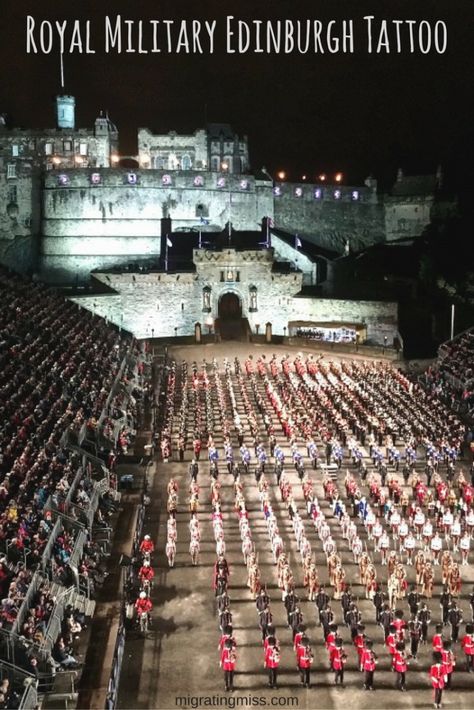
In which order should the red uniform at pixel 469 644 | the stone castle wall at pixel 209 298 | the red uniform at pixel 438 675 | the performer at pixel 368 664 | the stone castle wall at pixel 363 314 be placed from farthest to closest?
the stone castle wall at pixel 209 298
the stone castle wall at pixel 363 314
the red uniform at pixel 469 644
the performer at pixel 368 664
the red uniform at pixel 438 675

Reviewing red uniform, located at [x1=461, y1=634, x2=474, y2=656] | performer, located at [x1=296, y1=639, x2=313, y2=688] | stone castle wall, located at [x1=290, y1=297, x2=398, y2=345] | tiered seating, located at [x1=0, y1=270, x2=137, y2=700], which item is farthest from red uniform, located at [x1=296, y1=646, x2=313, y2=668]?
stone castle wall, located at [x1=290, y1=297, x2=398, y2=345]

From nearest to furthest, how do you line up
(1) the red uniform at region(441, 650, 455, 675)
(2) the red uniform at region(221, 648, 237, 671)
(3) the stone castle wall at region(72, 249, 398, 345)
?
(1) the red uniform at region(441, 650, 455, 675)
(2) the red uniform at region(221, 648, 237, 671)
(3) the stone castle wall at region(72, 249, 398, 345)

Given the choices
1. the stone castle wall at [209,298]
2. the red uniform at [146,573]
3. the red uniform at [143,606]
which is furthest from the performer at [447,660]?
the stone castle wall at [209,298]

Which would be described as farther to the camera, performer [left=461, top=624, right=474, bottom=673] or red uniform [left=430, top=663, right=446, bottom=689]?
performer [left=461, top=624, right=474, bottom=673]

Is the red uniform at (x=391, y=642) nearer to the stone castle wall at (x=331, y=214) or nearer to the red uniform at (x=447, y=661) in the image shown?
the red uniform at (x=447, y=661)

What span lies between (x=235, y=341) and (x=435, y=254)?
17.4 m

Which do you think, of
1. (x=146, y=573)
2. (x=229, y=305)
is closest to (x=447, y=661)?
(x=146, y=573)

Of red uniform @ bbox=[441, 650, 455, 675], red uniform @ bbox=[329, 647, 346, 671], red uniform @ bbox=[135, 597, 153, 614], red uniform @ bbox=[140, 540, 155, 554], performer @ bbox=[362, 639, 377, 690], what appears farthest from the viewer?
Result: red uniform @ bbox=[140, 540, 155, 554]

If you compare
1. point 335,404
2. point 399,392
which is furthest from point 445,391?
point 335,404

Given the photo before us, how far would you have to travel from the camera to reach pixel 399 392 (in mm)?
Result: 31703

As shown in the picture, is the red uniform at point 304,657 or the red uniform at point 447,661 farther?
the red uniform at point 304,657

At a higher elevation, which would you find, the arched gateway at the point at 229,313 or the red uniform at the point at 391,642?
the arched gateway at the point at 229,313

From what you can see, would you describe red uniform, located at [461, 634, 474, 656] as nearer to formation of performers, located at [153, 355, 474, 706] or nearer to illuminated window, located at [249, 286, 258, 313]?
formation of performers, located at [153, 355, 474, 706]

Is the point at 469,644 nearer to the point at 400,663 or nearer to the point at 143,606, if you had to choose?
the point at 400,663
